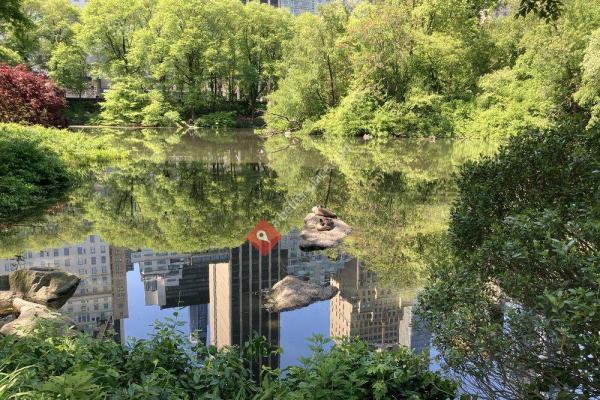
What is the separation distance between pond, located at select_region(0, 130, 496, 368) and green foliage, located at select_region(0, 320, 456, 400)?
0.41 meters

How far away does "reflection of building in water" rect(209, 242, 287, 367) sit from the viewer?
533cm

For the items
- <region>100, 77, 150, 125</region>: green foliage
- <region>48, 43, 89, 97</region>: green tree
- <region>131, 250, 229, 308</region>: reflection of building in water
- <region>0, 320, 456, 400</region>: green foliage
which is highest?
<region>48, 43, 89, 97</region>: green tree

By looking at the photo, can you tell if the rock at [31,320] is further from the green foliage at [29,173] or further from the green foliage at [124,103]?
the green foliage at [124,103]

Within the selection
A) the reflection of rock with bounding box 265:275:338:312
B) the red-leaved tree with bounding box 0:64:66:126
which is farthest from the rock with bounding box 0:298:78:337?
the red-leaved tree with bounding box 0:64:66:126

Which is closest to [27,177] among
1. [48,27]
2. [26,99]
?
[26,99]

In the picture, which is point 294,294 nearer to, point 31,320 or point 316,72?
point 31,320

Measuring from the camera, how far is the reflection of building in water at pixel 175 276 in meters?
6.56

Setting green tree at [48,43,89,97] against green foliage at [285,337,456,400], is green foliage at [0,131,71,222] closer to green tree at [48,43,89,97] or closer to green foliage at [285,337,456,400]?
green foliage at [285,337,456,400]

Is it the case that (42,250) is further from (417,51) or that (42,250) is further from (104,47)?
(104,47)

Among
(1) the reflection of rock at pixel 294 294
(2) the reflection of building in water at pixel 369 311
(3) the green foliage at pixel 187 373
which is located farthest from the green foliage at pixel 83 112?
(3) the green foliage at pixel 187 373

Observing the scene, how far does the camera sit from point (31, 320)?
4.57 m

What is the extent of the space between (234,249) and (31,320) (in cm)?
397

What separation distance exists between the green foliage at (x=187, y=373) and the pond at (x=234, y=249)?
1.36 feet

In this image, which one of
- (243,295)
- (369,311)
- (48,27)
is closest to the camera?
(369,311)
